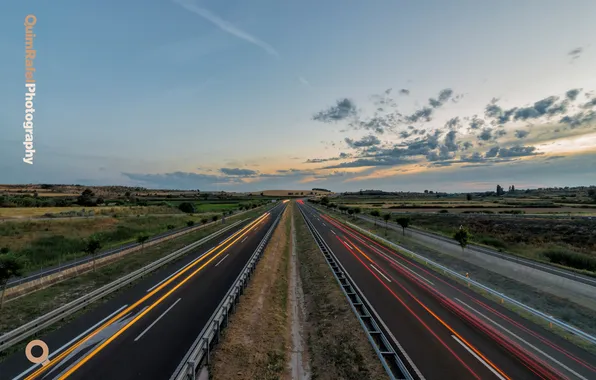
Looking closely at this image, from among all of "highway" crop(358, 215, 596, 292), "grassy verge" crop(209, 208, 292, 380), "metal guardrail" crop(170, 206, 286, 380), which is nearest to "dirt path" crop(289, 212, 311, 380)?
A: "grassy verge" crop(209, 208, 292, 380)

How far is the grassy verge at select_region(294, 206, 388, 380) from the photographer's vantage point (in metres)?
13.8

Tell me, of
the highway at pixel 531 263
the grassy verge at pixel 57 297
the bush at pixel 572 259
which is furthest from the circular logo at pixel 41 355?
the bush at pixel 572 259

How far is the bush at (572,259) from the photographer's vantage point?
35.7m

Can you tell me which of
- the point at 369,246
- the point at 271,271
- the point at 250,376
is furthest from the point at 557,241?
the point at 250,376

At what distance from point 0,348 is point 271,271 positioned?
21.2m

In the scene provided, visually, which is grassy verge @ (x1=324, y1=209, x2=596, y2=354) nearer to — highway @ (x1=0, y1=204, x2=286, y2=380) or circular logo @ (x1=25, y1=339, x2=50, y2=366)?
highway @ (x1=0, y1=204, x2=286, y2=380)

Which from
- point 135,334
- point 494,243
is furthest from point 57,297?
point 494,243

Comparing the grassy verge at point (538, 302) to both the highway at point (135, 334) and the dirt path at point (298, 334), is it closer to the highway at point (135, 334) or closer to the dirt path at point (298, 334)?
the dirt path at point (298, 334)

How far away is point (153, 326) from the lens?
646 inches

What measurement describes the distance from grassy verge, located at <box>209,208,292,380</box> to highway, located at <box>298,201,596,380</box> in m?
6.91

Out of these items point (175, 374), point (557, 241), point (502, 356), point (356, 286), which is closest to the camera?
point (175, 374)

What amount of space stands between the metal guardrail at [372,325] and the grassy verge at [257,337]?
513 centimetres

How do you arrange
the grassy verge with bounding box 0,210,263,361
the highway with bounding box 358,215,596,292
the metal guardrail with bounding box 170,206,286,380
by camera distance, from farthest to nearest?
1. the highway with bounding box 358,215,596,292
2. the grassy verge with bounding box 0,210,263,361
3. the metal guardrail with bounding box 170,206,286,380

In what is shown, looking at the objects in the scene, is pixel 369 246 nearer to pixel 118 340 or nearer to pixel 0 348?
pixel 118 340
